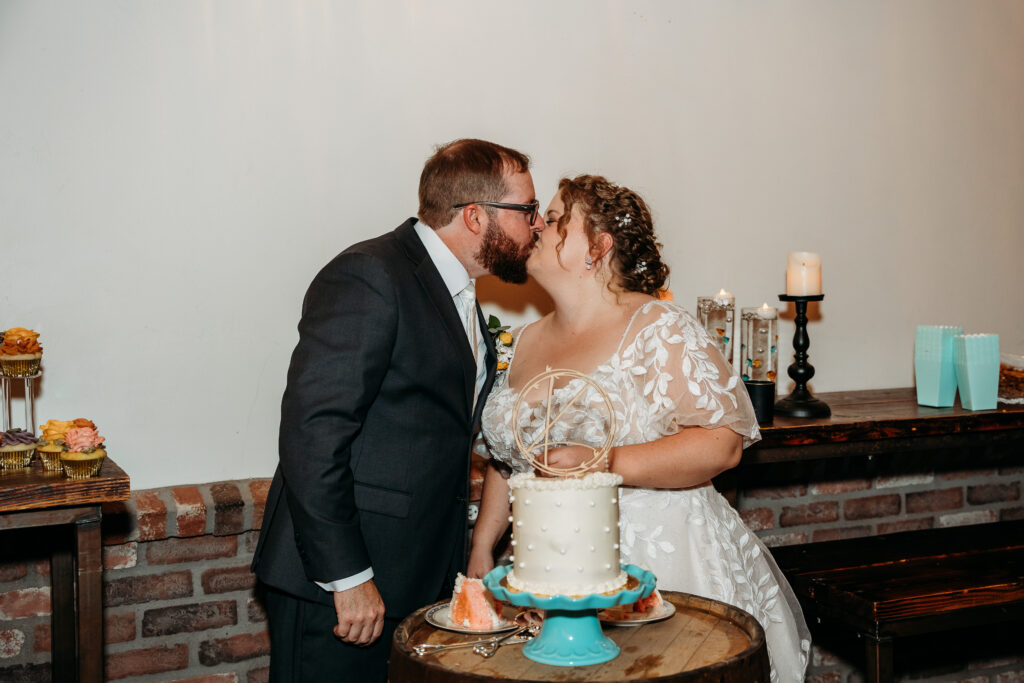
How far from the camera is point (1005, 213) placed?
3.56m

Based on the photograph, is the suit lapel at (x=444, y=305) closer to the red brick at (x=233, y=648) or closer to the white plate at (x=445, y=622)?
the white plate at (x=445, y=622)

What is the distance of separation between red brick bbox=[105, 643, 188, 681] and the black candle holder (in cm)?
179

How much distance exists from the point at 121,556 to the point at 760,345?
188 centimetres

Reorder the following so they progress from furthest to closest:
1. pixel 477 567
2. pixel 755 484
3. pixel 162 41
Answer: pixel 755 484 → pixel 162 41 → pixel 477 567

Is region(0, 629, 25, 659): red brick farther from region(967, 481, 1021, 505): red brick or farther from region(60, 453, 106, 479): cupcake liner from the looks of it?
region(967, 481, 1021, 505): red brick

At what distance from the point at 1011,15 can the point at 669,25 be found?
1.47m

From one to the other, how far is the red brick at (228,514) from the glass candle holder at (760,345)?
4.88 feet

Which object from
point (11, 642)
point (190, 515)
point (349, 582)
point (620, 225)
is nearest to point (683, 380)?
point (620, 225)

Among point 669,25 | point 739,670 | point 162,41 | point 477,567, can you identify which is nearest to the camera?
point 739,670

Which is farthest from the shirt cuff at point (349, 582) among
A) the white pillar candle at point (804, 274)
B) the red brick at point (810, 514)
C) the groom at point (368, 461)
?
the red brick at point (810, 514)

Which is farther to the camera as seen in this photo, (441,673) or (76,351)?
(76,351)

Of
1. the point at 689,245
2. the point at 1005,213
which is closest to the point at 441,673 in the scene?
the point at 689,245

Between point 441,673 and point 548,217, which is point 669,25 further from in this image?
point 441,673

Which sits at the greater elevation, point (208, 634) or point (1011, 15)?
point (1011, 15)
